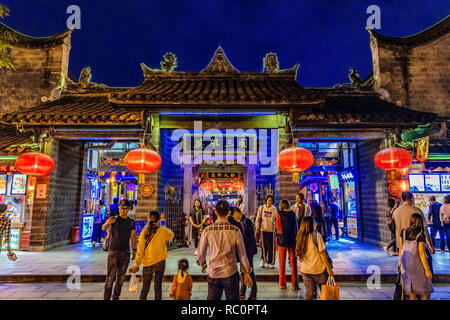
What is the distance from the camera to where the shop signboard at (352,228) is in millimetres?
11483

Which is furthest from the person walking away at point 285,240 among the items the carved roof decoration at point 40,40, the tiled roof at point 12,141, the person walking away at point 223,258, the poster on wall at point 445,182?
the carved roof decoration at point 40,40

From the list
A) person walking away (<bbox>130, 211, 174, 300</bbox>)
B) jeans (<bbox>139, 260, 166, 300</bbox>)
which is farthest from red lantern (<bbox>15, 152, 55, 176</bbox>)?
jeans (<bbox>139, 260, 166, 300</bbox>)

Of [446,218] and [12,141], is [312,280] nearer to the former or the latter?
[446,218]

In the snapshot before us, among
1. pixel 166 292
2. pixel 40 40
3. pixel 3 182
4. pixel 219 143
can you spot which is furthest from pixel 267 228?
pixel 40 40

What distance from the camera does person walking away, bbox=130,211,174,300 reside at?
4.19 meters

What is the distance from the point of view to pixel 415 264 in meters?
3.97

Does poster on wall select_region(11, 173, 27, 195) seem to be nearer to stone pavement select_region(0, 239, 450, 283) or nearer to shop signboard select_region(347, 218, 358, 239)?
stone pavement select_region(0, 239, 450, 283)

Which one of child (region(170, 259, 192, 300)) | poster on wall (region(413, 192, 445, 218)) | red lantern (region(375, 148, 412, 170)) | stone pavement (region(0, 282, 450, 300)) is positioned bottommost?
stone pavement (region(0, 282, 450, 300))

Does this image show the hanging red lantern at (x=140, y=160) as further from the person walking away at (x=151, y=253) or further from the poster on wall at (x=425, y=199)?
the poster on wall at (x=425, y=199)

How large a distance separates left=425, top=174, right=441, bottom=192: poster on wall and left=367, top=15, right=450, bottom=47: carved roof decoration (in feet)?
18.0

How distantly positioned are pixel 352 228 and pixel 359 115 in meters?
5.84

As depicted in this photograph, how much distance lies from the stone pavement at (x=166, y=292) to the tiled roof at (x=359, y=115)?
15.6 feet

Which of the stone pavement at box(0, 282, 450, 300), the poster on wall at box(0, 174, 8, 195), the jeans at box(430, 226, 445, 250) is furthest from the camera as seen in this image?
the poster on wall at box(0, 174, 8, 195)
